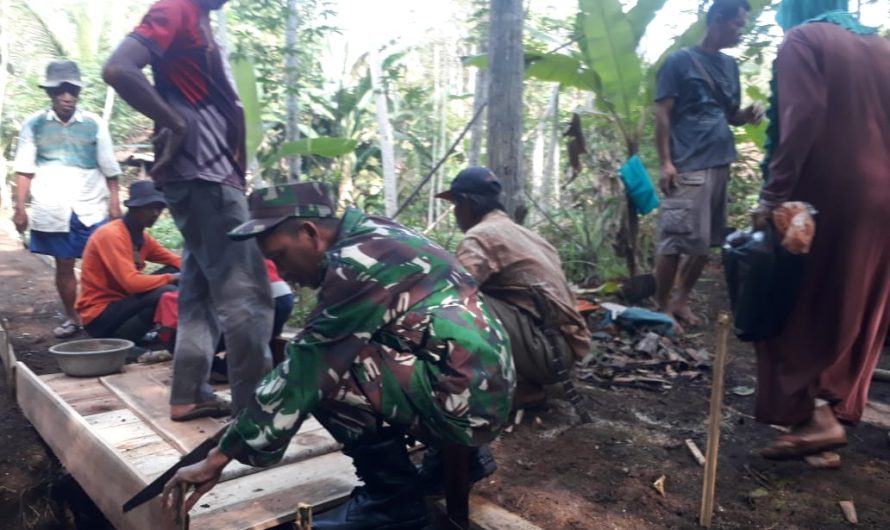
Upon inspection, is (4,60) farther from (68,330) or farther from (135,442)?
(135,442)

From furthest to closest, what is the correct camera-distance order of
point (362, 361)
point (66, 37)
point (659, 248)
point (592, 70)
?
point (66, 37) → point (592, 70) → point (659, 248) → point (362, 361)

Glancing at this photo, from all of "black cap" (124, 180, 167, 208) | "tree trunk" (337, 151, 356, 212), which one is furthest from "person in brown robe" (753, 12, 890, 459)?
"tree trunk" (337, 151, 356, 212)

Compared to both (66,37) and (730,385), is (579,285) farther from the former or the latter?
(66,37)

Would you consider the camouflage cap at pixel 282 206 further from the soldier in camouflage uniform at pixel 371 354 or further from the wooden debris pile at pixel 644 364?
the wooden debris pile at pixel 644 364

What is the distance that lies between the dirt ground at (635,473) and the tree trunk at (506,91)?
1.37m

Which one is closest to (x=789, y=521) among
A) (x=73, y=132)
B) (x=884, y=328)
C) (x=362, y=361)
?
(x=884, y=328)

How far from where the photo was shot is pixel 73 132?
4.78m

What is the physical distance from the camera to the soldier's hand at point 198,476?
1.96 m

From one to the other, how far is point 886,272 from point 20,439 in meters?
3.95

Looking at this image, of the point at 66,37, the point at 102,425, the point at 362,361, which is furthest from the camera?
the point at 66,37

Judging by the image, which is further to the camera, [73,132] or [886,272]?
[73,132]

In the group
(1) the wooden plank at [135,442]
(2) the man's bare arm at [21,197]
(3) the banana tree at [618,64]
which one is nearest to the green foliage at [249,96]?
(2) the man's bare arm at [21,197]

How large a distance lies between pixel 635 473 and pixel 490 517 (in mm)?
677

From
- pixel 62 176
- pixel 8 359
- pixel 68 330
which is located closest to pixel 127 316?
pixel 8 359
